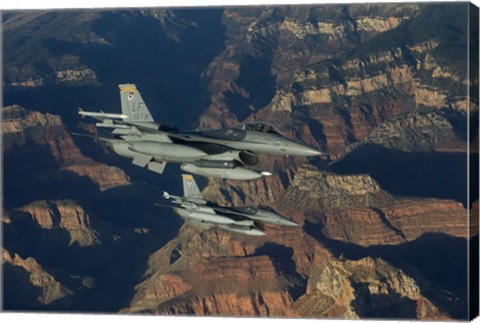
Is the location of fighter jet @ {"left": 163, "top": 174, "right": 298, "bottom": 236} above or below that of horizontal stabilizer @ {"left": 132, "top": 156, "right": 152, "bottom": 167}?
below

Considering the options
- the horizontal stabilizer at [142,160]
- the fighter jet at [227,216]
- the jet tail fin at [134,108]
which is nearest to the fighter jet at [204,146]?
the horizontal stabilizer at [142,160]

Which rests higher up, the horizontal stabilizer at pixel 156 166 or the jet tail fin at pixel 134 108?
the jet tail fin at pixel 134 108

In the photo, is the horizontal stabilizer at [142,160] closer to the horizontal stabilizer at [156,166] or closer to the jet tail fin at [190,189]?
the horizontal stabilizer at [156,166]

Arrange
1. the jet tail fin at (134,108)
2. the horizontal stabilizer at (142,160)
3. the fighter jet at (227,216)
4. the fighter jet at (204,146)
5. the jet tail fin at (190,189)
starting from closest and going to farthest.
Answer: the fighter jet at (204,146) < the horizontal stabilizer at (142,160) < the jet tail fin at (134,108) < the fighter jet at (227,216) < the jet tail fin at (190,189)

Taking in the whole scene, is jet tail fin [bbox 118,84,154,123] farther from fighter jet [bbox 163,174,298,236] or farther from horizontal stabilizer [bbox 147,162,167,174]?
fighter jet [bbox 163,174,298,236]

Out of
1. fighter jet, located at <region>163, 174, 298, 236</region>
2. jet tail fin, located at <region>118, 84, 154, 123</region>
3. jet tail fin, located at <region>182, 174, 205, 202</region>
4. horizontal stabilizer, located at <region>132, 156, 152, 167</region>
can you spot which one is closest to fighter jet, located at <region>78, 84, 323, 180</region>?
horizontal stabilizer, located at <region>132, 156, 152, 167</region>

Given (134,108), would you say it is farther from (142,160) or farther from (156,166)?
(156,166)

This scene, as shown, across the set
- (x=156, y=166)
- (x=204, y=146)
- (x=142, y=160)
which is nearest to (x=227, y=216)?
(x=156, y=166)
